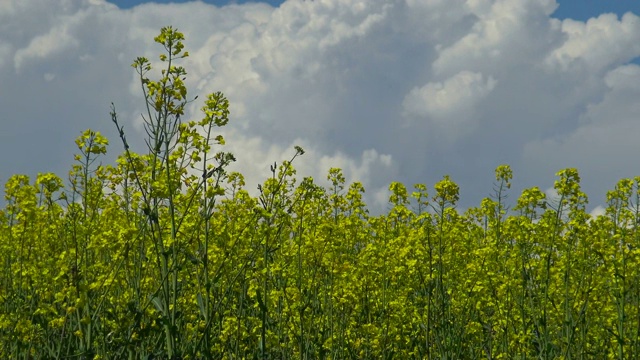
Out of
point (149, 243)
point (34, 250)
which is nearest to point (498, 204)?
point (149, 243)

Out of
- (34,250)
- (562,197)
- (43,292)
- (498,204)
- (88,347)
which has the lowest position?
(88,347)

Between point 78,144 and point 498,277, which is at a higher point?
point 78,144

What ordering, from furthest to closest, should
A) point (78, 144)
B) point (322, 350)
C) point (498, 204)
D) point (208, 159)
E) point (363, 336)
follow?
point (498, 204) < point (363, 336) < point (322, 350) < point (78, 144) < point (208, 159)

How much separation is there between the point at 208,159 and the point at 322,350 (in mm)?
2606

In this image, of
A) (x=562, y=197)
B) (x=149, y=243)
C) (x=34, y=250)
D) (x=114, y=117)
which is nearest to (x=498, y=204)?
(x=562, y=197)

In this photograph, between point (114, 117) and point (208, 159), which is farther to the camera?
Result: point (208, 159)

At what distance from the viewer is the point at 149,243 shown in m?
7.41

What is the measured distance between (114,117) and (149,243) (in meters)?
2.77

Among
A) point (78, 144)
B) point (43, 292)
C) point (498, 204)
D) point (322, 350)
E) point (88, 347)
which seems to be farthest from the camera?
point (498, 204)

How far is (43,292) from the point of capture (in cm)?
628

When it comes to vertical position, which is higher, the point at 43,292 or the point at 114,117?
the point at 114,117

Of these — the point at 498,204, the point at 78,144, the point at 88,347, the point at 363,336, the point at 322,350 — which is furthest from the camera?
the point at 498,204

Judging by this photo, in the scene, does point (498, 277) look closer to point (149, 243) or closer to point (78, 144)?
point (149, 243)

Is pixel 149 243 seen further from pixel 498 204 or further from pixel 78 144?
pixel 498 204
